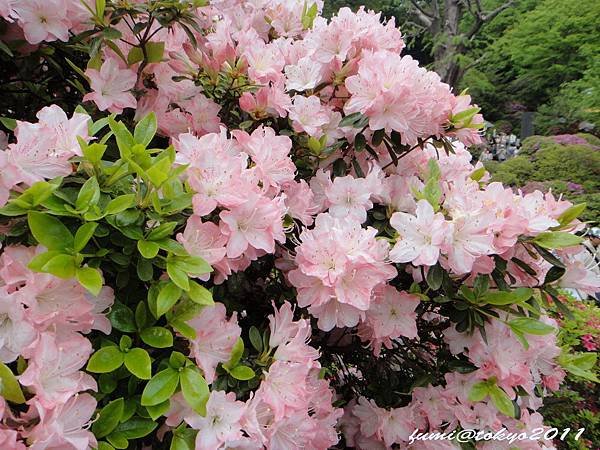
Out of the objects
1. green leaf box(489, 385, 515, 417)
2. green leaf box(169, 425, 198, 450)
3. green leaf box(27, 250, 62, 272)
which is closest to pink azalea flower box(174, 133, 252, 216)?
green leaf box(27, 250, 62, 272)

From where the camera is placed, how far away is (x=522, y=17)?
11422 mm

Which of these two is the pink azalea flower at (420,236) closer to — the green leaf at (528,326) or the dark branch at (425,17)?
the green leaf at (528,326)

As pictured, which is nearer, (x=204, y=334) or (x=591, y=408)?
(x=204, y=334)

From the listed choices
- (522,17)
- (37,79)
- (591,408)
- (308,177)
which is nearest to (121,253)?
(308,177)

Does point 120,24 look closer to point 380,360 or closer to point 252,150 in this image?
Result: point 252,150

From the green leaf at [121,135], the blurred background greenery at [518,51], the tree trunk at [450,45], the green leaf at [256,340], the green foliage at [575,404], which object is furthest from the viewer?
the blurred background greenery at [518,51]

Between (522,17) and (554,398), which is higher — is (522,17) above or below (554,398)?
below

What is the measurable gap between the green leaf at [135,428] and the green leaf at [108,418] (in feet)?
0.04

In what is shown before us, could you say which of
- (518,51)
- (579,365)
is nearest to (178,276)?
(579,365)

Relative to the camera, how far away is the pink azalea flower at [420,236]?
→ 3.24 ft

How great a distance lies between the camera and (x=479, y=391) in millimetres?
1092

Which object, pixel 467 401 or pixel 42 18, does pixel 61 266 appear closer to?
pixel 42 18

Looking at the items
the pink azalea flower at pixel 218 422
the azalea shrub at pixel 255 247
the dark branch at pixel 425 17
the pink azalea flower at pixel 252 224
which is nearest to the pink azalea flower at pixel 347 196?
the azalea shrub at pixel 255 247

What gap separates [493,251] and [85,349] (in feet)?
2.30
